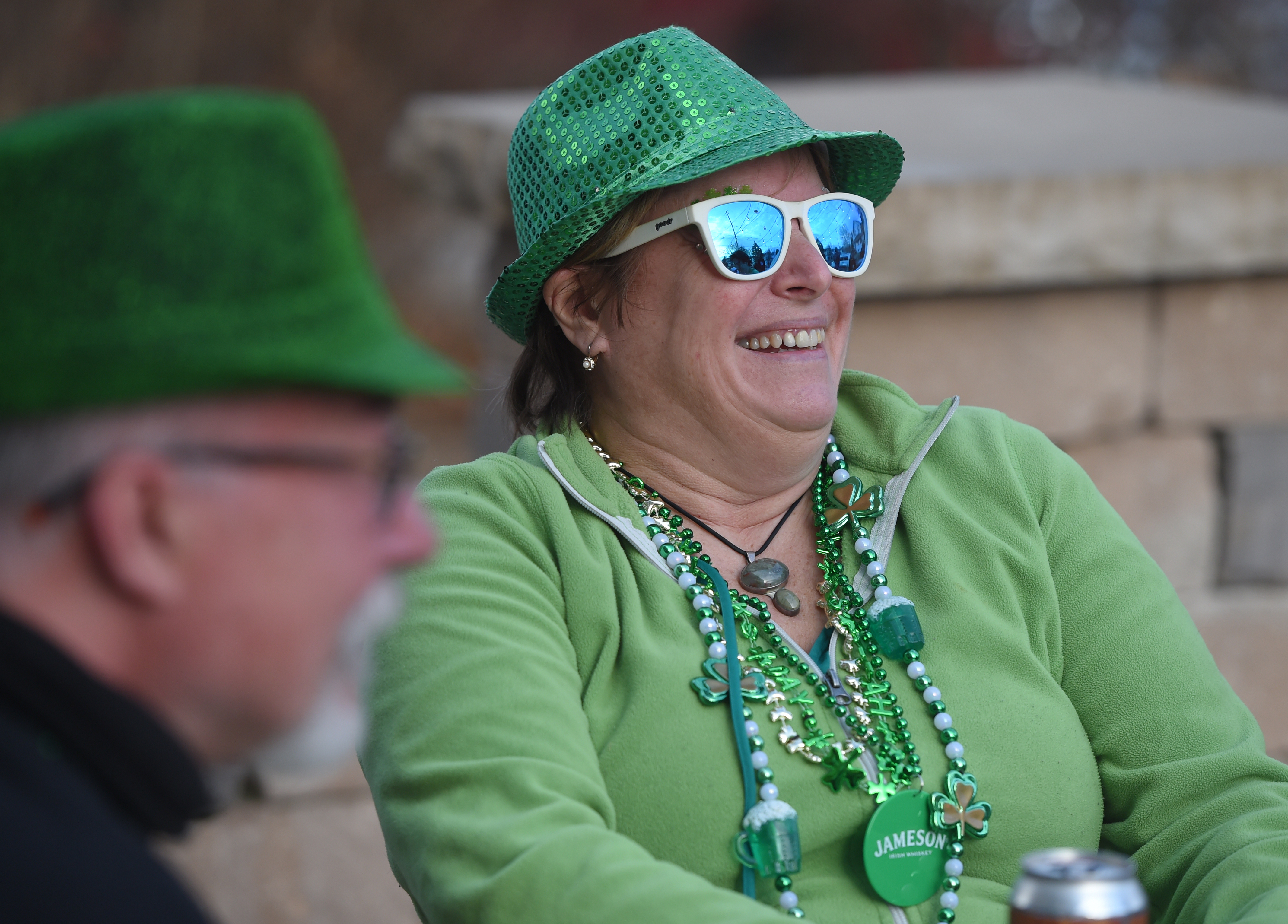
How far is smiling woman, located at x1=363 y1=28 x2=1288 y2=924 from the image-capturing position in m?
1.88

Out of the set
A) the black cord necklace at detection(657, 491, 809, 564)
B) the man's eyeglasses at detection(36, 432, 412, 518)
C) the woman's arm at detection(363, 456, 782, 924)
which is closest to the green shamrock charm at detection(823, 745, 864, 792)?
the woman's arm at detection(363, 456, 782, 924)

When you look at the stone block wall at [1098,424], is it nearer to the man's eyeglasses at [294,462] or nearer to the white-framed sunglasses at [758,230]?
the white-framed sunglasses at [758,230]

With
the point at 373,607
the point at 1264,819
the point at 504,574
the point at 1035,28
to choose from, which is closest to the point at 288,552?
the point at 373,607

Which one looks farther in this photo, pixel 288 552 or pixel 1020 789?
pixel 1020 789

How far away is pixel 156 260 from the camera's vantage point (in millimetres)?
1163

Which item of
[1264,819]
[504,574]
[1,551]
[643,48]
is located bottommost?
[1264,819]

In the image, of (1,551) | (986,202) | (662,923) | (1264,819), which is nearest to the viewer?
(1,551)

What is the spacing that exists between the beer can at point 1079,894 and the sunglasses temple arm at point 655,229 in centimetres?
120

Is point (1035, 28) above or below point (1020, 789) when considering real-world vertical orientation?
above

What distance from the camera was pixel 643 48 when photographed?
7.58ft

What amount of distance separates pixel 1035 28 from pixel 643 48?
8246mm

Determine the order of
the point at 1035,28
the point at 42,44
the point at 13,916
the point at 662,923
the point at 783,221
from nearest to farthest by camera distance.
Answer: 1. the point at 13,916
2. the point at 662,923
3. the point at 783,221
4. the point at 42,44
5. the point at 1035,28

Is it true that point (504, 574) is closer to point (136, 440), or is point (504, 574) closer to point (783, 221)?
point (783, 221)

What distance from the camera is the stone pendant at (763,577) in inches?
87.7
